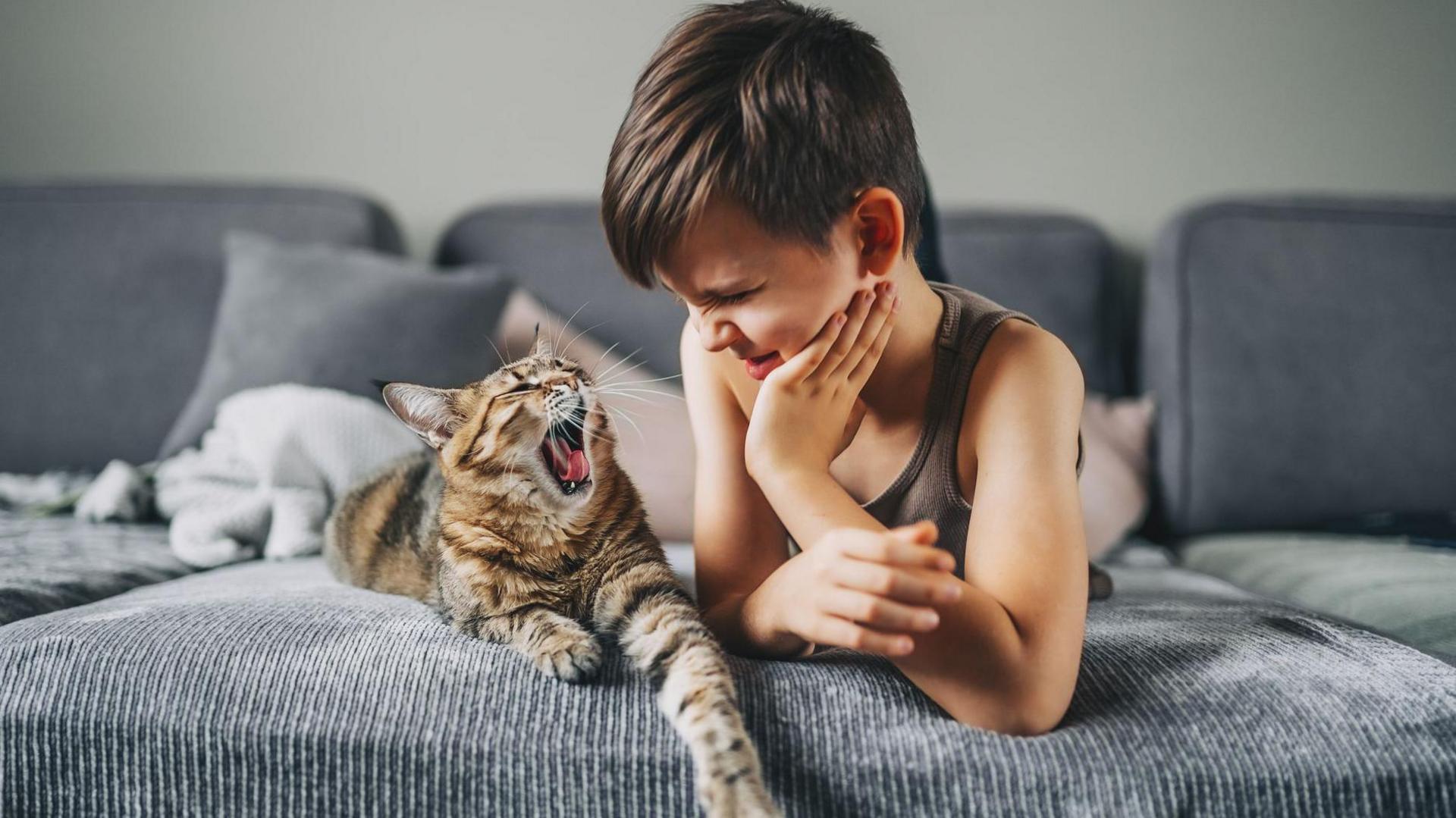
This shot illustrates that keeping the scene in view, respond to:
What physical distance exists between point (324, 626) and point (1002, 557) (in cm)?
57

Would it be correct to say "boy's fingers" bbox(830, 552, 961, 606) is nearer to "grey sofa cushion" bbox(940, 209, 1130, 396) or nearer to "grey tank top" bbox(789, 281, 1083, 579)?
"grey tank top" bbox(789, 281, 1083, 579)

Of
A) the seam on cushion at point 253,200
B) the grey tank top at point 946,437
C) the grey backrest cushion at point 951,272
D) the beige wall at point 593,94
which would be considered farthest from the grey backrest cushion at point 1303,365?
the seam on cushion at point 253,200

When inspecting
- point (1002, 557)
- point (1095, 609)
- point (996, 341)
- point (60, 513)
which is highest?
point (996, 341)

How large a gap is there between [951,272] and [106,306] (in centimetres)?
153

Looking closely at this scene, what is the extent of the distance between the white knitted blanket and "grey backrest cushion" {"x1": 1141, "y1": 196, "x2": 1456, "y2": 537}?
133 cm

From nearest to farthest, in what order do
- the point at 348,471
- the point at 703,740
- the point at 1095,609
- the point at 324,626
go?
the point at 703,740 < the point at 324,626 < the point at 1095,609 < the point at 348,471

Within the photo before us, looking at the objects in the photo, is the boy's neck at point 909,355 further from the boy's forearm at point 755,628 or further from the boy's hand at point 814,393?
the boy's forearm at point 755,628

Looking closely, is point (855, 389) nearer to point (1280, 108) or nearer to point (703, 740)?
point (703, 740)

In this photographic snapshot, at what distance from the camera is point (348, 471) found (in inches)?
52.5

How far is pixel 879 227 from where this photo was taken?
29.5 inches

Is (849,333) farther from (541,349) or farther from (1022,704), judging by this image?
(541,349)

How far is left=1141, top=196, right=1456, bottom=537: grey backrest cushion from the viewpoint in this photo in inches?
63.4

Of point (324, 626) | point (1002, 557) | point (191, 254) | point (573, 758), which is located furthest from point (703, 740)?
point (191, 254)

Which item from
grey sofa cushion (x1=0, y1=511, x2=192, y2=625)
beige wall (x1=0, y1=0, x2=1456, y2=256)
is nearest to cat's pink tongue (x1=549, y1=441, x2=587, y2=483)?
grey sofa cushion (x1=0, y1=511, x2=192, y2=625)
